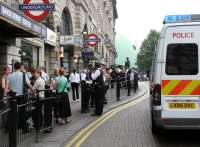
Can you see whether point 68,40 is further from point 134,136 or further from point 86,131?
point 134,136

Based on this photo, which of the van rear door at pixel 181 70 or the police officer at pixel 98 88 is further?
the police officer at pixel 98 88

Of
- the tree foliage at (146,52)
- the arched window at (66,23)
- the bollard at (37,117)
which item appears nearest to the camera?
the bollard at (37,117)

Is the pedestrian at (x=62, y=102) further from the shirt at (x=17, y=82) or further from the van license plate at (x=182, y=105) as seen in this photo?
the van license plate at (x=182, y=105)

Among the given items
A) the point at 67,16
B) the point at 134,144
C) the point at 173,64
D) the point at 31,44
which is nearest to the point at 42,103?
the point at 134,144

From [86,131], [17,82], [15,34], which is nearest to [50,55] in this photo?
[15,34]

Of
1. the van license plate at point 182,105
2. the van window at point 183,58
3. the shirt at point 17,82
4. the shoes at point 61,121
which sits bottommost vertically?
the shoes at point 61,121

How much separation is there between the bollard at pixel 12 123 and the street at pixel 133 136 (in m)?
1.80

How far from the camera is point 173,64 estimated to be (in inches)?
416

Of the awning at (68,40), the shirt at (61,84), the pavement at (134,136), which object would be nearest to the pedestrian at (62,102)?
the shirt at (61,84)

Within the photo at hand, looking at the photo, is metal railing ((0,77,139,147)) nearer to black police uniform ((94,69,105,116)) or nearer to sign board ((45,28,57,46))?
black police uniform ((94,69,105,116))

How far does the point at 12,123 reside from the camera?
379 inches

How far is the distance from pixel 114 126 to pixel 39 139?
299cm

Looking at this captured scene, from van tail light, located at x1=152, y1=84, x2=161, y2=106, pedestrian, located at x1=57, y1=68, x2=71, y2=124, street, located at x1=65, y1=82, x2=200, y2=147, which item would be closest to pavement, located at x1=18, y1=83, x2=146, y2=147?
pedestrian, located at x1=57, y1=68, x2=71, y2=124

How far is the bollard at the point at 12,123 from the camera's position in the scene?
9.59m
